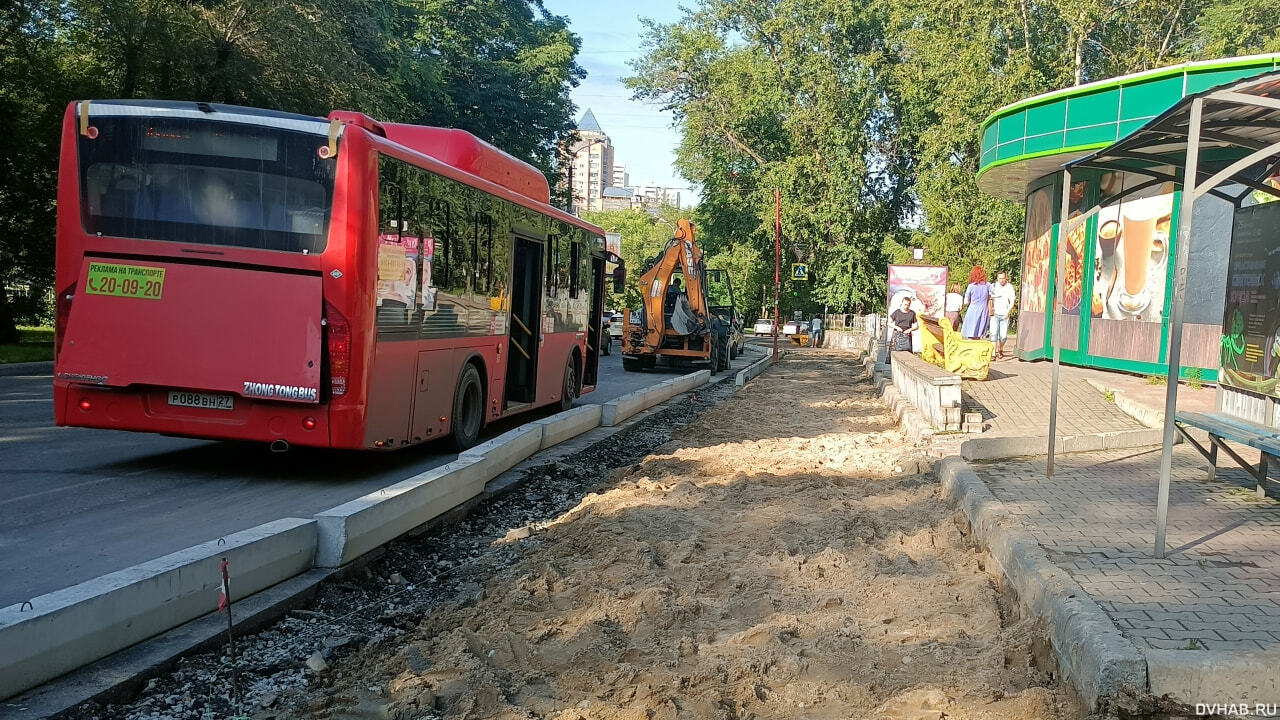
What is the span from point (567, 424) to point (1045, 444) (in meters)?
5.26

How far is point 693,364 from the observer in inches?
1077

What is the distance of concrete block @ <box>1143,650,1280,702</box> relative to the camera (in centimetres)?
372

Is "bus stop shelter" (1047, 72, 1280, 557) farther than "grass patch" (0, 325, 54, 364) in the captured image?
No

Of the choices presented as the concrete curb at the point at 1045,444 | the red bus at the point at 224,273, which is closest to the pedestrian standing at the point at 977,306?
the concrete curb at the point at 1045,444

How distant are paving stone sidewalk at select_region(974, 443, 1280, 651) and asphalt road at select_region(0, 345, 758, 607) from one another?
5.23 metres

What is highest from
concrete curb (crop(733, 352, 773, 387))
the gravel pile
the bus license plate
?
the bus license plate

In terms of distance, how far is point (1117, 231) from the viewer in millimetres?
18391

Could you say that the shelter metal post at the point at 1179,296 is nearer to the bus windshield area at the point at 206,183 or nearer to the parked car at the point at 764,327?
the bus windshield area at the point at 206,183

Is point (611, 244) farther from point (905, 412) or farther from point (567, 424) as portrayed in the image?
point (567, 424)

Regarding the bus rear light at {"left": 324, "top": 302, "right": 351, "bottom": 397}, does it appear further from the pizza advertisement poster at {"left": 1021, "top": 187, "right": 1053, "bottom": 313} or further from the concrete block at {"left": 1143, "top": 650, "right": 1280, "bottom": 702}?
the pizza advertisement poster at {"left": 1021, "top": 187, "right": 1053, "bottom": 313}

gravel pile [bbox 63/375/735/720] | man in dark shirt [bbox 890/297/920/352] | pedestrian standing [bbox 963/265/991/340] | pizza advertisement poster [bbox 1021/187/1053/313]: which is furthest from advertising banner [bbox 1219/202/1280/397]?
man in dark shirt [bbox 890/297/920/352]

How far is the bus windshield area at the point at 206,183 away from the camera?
7.68m

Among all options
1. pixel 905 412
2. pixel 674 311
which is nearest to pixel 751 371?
pixel 674 311

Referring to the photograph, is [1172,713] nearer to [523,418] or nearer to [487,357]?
[487,357]
